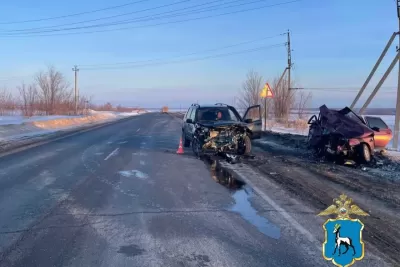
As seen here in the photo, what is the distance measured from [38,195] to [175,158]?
20.6ft

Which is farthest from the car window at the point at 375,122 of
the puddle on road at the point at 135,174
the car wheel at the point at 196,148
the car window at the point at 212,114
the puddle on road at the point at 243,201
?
the puddle on road at the point at 135,174

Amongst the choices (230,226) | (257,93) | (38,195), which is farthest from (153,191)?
(257,93)

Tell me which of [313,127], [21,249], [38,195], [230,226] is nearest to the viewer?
[21,249]

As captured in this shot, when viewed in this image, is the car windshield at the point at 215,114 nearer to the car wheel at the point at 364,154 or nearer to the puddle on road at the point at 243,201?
the puddle on road at the point at 243,201

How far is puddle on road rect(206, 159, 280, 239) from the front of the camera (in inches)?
228

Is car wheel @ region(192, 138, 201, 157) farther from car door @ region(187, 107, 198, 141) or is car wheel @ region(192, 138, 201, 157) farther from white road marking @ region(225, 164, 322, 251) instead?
white road marking @ region(225, 164, 322, 251)

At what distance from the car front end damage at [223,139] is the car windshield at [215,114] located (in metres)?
1.43

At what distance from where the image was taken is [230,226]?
19.3 feet

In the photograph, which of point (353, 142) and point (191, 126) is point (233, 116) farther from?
point (353, 142)

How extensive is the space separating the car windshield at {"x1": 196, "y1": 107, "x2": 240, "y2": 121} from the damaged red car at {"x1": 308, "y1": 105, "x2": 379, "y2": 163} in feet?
11.3

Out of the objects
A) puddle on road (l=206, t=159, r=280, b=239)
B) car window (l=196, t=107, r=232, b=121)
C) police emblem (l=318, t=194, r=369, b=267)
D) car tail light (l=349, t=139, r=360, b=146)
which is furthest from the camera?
Answer: car window (l=196, t=107, r=232, b=121)

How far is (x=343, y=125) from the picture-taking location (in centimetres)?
1245

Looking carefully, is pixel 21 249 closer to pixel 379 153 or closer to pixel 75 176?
pixel 75 176

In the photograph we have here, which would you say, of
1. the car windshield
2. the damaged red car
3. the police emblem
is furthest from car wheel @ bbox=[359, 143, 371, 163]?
the police emblem
